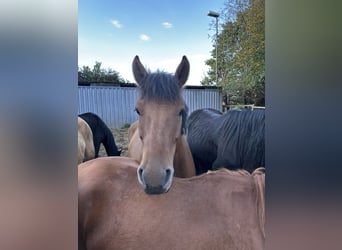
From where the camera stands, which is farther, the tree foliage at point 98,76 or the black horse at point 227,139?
the black horse at point 227,139

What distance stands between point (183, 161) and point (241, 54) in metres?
0.51

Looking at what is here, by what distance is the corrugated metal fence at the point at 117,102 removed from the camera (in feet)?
4.02

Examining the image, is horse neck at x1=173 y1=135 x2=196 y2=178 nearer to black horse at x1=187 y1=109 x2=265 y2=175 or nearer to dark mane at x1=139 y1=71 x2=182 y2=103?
black horse at x1=187 y1=109 x2=265 y2=175

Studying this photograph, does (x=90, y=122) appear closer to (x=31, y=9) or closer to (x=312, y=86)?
(x=31, y=9)

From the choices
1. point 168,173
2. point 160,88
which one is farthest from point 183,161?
point 160,88

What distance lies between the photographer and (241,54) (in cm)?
132

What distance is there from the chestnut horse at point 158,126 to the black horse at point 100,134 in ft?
0.32

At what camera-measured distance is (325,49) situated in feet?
3.74

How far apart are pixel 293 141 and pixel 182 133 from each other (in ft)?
1.39

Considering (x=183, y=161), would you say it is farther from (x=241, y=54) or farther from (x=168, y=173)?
(x=241, y=54)

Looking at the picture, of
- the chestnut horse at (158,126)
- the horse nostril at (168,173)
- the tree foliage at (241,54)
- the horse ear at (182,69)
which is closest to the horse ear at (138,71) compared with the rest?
the chestnut horse at (158,126)

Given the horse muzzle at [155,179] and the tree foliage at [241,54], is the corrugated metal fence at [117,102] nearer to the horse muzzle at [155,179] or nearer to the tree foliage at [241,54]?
the tree foliage at [241,54]

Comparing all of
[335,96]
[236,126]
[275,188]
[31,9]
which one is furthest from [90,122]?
[335,96]

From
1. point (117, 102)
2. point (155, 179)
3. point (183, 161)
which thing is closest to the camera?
point (155, 179)
